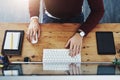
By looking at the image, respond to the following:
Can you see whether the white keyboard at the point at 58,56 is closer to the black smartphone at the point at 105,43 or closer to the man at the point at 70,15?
the man at the point at 70,15

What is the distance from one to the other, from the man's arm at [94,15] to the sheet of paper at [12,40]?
394mm

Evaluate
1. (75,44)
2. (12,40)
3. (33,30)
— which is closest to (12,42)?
(12,40)

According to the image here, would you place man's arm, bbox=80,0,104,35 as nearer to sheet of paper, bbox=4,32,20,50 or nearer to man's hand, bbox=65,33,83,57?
man's hand, bbox=65,33,83,57

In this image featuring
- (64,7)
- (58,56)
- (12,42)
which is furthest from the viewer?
(64,7)

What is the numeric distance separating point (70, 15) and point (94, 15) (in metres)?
0.24

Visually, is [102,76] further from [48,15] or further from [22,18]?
[22,18]

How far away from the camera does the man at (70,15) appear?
5.17 ft

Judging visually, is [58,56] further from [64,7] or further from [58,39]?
[64,7]

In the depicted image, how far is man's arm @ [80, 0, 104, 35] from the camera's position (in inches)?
64.6

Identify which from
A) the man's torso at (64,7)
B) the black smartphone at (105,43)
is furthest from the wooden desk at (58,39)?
the man's torso at (64,7)

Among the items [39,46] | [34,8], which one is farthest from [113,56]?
[34,8]

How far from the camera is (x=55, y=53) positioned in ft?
4.92

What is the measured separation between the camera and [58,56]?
1.44 metres

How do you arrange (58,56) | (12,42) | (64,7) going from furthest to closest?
(64,7) → (12,42) → (58,56)
